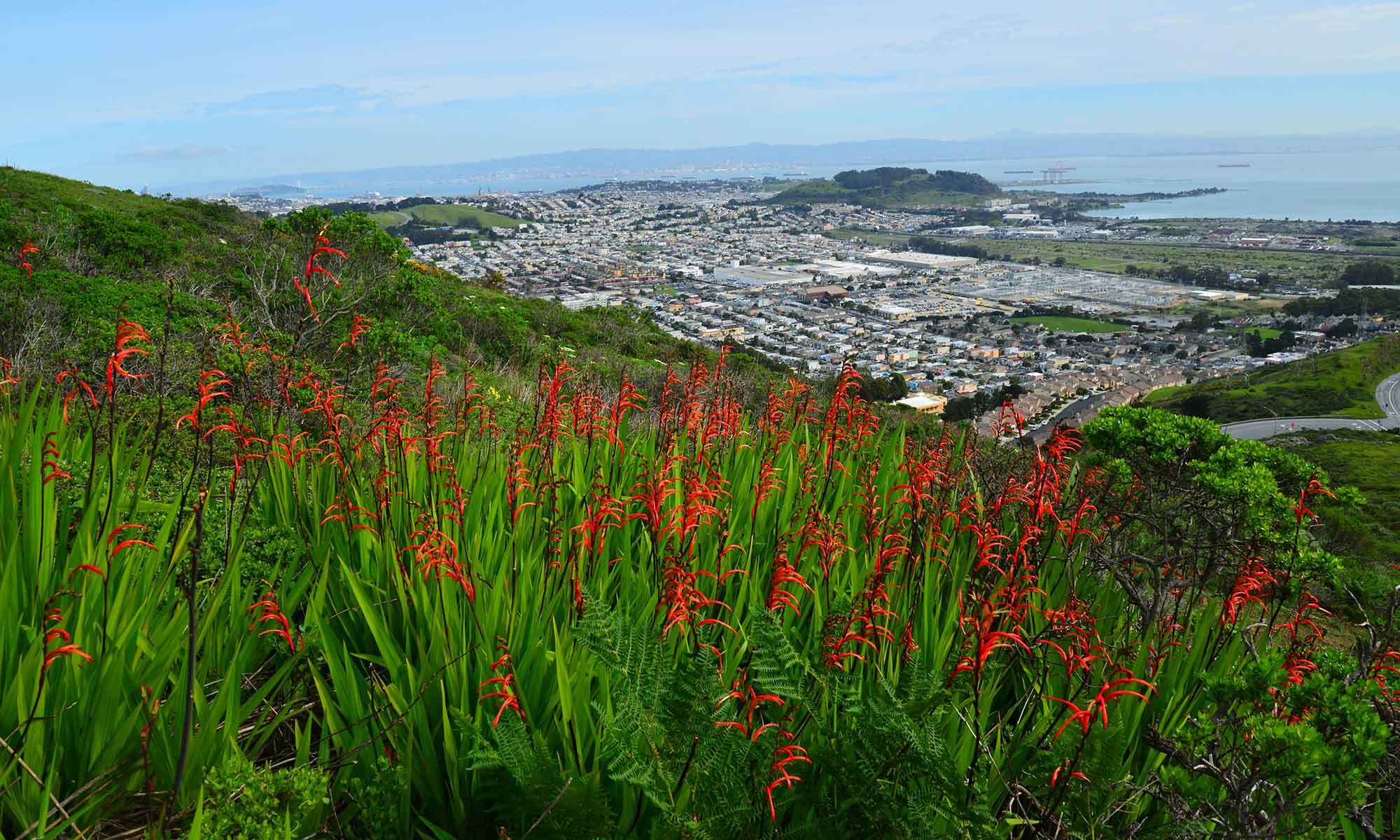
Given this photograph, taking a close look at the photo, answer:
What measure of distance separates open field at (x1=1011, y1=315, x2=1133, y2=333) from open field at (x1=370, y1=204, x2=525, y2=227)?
53.3 m

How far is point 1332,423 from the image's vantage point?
105 feet

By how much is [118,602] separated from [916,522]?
2297 millimetres

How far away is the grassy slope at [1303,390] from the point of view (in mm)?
30938

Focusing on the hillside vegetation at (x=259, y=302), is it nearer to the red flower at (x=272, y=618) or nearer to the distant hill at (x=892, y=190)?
the red flower at (x=272, y=618)

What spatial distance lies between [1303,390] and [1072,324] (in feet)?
74.8

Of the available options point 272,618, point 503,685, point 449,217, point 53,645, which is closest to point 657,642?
point 503,685

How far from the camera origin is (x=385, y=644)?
89.2 inches

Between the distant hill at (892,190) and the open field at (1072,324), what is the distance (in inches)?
3304

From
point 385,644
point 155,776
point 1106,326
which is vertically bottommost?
point 1106,326

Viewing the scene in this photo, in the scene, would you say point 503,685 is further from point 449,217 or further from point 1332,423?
point 449,217

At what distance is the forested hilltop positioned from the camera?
1740 millimetres

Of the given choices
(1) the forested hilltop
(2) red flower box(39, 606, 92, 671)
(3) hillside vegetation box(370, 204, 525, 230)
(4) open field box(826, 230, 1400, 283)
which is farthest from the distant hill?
(2) red flower box(39, 606, 92, 671)

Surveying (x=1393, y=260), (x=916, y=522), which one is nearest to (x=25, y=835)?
(x=916, y=522)

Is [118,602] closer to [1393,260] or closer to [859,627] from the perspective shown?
[859,627]
